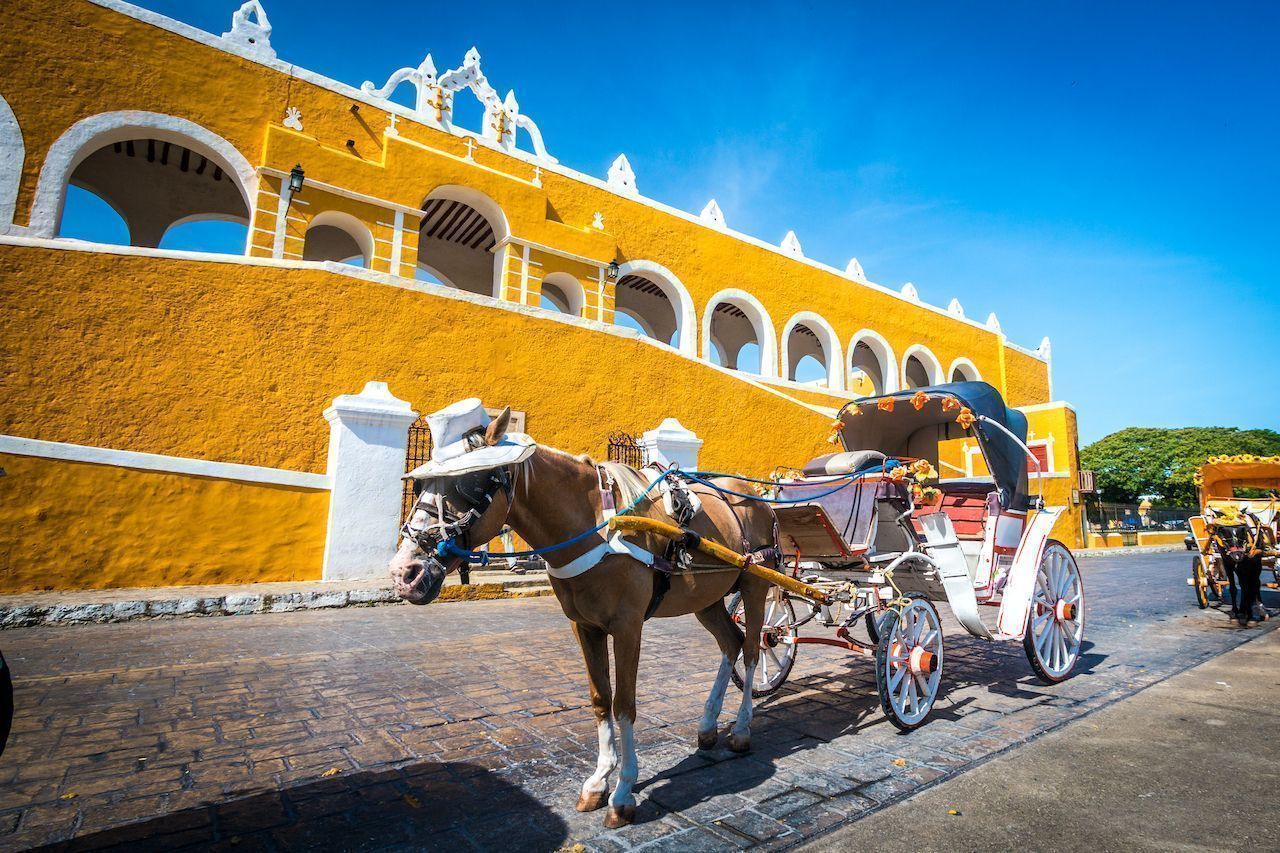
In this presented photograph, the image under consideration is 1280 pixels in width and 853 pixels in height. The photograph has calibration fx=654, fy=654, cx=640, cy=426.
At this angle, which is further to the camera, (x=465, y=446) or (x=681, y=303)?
(x=681, y=303)

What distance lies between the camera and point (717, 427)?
13.7 m

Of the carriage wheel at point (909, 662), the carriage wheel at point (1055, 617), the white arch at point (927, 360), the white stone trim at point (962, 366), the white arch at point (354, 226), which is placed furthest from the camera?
the white stone trim at point (962, 366)

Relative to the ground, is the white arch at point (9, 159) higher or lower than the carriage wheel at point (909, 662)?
higher

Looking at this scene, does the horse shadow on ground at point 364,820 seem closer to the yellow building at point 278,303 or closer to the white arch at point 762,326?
the yellow building at point 278,303

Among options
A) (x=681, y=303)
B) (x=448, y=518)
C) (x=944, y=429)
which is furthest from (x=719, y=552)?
(x=681, y=303)

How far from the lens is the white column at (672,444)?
1134 cm

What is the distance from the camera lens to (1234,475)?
394 inches

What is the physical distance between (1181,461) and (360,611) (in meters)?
53.3

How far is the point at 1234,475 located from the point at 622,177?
44.9 ft

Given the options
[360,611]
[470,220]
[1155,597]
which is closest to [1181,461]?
[1155,597]

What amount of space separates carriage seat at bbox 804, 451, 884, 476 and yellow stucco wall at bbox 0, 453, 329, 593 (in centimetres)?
700

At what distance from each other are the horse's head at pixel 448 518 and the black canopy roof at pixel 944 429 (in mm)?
3673

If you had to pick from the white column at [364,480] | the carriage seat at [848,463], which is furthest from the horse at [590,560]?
the white column at [364,480]

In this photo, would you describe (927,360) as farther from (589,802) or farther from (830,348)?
(589,802)
